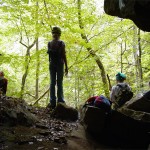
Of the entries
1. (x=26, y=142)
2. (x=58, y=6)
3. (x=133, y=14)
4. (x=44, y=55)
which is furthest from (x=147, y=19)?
(x=44, y=55)

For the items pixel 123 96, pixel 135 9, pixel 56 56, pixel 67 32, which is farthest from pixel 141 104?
pixel 67 32

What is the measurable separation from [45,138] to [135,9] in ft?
11.5

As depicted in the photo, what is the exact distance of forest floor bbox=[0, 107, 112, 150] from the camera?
184 inches

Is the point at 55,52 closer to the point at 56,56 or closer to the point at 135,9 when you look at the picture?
the point at 56,56

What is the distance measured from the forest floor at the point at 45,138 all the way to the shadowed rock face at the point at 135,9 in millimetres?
3159

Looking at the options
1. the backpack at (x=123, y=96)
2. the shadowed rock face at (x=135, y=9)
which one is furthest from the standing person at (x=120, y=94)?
the shadowed rock face at (x=135, y=9)

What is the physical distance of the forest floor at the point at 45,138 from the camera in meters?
4.68

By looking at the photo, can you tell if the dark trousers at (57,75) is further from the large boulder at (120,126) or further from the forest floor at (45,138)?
the large boulder at (120,126)

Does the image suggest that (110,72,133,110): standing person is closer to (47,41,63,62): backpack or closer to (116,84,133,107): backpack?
(116,84,133,107): backpack

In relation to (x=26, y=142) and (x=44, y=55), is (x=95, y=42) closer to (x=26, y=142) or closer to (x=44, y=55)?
(x=44, y=55)

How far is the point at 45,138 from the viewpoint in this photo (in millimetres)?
5273

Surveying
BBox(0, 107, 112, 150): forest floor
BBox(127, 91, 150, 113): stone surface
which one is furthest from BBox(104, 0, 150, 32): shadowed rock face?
BBox(0, 107, 112, 150): forest floor

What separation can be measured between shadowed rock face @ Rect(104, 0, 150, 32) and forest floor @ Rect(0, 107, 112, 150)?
3.16 metres

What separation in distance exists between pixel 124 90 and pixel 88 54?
8.17 meters
